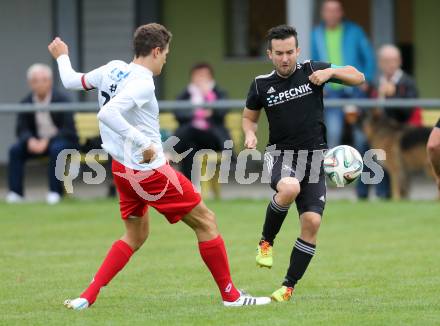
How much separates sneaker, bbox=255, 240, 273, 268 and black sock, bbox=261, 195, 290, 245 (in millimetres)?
40

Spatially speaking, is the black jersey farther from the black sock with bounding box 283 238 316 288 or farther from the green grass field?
the green grass field

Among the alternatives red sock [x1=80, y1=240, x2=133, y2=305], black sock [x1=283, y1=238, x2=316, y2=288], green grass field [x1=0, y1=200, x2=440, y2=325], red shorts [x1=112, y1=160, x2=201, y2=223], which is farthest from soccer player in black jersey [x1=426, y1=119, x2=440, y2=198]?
red sock [x1=80, y1=240, x2=133, y2=305]

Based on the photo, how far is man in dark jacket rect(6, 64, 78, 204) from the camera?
14.6 m

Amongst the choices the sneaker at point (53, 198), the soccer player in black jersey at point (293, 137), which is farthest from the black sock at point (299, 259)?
the sneaker at point (53, 198)

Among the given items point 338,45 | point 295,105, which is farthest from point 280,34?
point 338,45

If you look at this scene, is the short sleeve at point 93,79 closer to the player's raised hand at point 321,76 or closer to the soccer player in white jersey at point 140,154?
the soccer player in white jersey at point 140,154

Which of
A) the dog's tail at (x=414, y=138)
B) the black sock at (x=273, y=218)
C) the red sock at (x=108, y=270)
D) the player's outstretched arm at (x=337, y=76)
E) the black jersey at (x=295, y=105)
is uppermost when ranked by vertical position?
the player's outstretched arm at (x=337, y=76)

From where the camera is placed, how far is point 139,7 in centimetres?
1948

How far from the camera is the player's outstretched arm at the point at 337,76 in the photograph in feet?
27.0

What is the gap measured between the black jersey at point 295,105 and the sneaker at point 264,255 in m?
0.67

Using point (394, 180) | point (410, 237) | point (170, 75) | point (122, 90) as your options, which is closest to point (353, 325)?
point (122, 90)

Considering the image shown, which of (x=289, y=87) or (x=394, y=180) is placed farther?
(x=394, y=180)

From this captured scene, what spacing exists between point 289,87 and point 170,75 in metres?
11.4

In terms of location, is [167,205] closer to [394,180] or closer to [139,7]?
[394,180]
